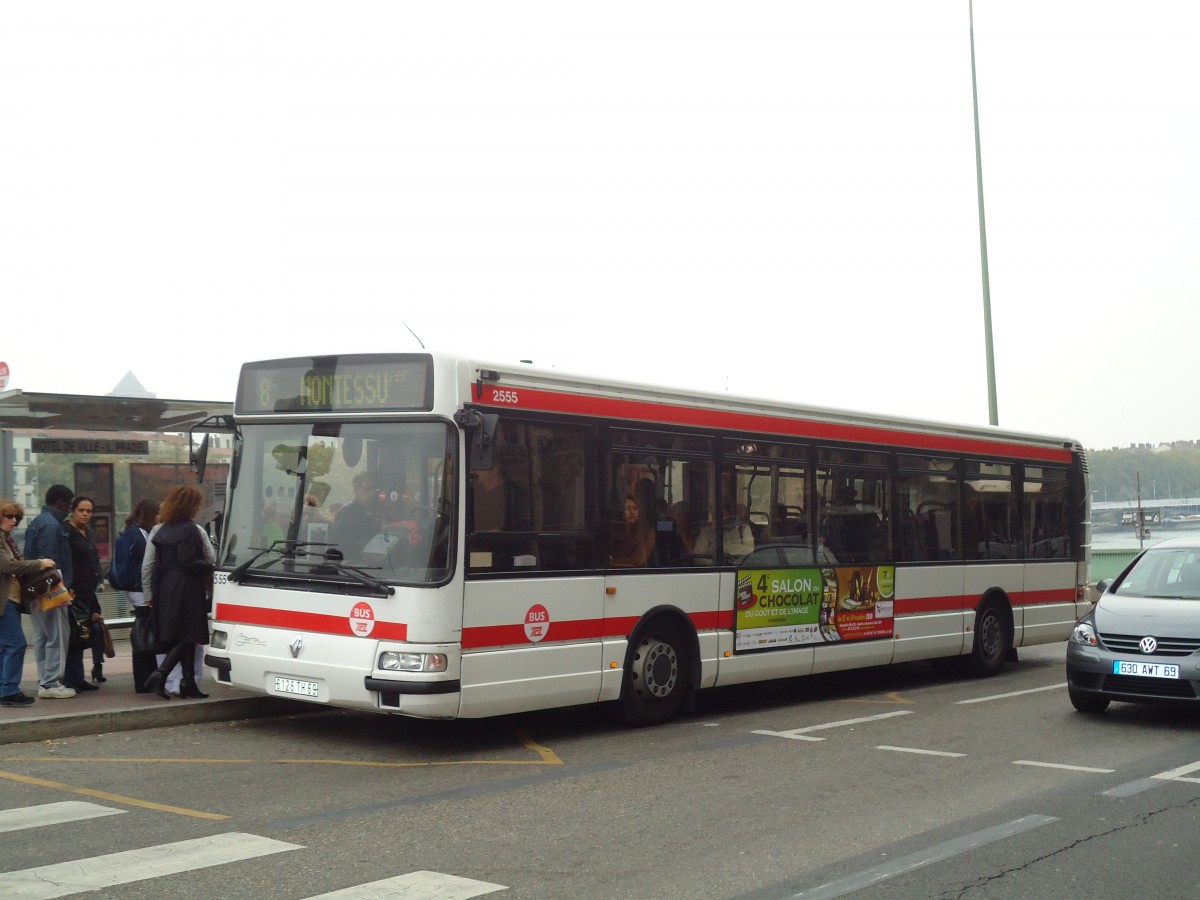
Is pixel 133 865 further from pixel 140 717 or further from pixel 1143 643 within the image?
pixel 1143 643

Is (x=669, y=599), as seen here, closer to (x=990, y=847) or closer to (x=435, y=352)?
(x=435, y=352)

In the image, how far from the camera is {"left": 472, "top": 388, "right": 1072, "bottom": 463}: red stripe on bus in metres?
10.1

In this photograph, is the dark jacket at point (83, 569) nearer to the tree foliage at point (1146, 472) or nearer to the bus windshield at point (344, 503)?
the bus windshield at point (344, 503)

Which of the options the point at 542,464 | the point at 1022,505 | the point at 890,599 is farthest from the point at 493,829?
the point at 1022,505

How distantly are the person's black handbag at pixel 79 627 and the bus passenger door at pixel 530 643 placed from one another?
3974 millimetres

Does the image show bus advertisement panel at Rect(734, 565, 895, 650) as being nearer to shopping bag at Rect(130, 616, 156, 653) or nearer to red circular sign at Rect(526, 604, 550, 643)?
red circular sign at Rect(526, 604, 550, 643)

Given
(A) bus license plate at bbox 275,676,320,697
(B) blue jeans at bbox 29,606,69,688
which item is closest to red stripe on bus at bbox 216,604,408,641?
(A) bus license plate at bbox 275,676,320,697

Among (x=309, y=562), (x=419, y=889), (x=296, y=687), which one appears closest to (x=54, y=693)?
(x=296, y=687)

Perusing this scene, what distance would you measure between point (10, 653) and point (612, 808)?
565cm

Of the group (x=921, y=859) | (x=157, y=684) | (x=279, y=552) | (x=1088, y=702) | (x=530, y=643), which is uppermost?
(x=279, y=552)

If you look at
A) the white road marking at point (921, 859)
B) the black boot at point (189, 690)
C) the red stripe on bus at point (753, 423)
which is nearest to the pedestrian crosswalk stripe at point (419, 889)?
the white road marking at point (921, 859)

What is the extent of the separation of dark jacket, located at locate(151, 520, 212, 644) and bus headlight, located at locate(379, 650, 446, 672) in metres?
2.61

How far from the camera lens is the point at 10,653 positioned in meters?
10.5

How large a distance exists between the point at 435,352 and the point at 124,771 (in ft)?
11.7
